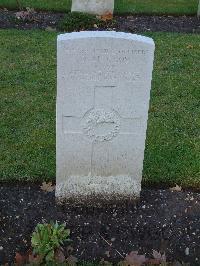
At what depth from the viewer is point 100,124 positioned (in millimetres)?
4543

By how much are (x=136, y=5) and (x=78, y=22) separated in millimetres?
1950

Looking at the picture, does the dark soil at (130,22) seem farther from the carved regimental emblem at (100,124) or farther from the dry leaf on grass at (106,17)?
the carved regimental emblem at (100,124)

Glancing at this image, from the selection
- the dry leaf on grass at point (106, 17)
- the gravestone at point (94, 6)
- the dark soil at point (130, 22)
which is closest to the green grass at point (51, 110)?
the dark soil at point (130, 22)

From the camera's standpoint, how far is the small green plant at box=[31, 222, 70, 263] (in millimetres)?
4332

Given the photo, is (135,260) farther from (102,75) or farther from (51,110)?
(51,110)

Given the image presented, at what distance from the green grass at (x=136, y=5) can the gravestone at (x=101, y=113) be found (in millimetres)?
6344

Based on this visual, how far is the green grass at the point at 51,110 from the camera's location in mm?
5531

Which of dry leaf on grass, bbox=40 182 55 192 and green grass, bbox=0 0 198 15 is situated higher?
green grass, bbox=0 0 198 15

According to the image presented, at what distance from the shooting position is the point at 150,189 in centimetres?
527

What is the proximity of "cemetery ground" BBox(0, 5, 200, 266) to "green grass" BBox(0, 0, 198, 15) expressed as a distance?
8.81 feet

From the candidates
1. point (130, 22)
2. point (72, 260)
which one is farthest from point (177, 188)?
point (130, 22)

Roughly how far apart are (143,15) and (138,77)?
6568 mm

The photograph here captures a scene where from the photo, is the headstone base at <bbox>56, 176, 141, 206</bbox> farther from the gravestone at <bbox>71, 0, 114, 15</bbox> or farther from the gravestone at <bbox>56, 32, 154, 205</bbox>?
the gravestone at <bbox>71, 0, 114, 15</bbox>

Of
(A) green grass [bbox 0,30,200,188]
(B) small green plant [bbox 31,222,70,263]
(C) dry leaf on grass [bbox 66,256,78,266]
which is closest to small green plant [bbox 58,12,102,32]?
(A) green grass [bbox 0,30,200,188]
